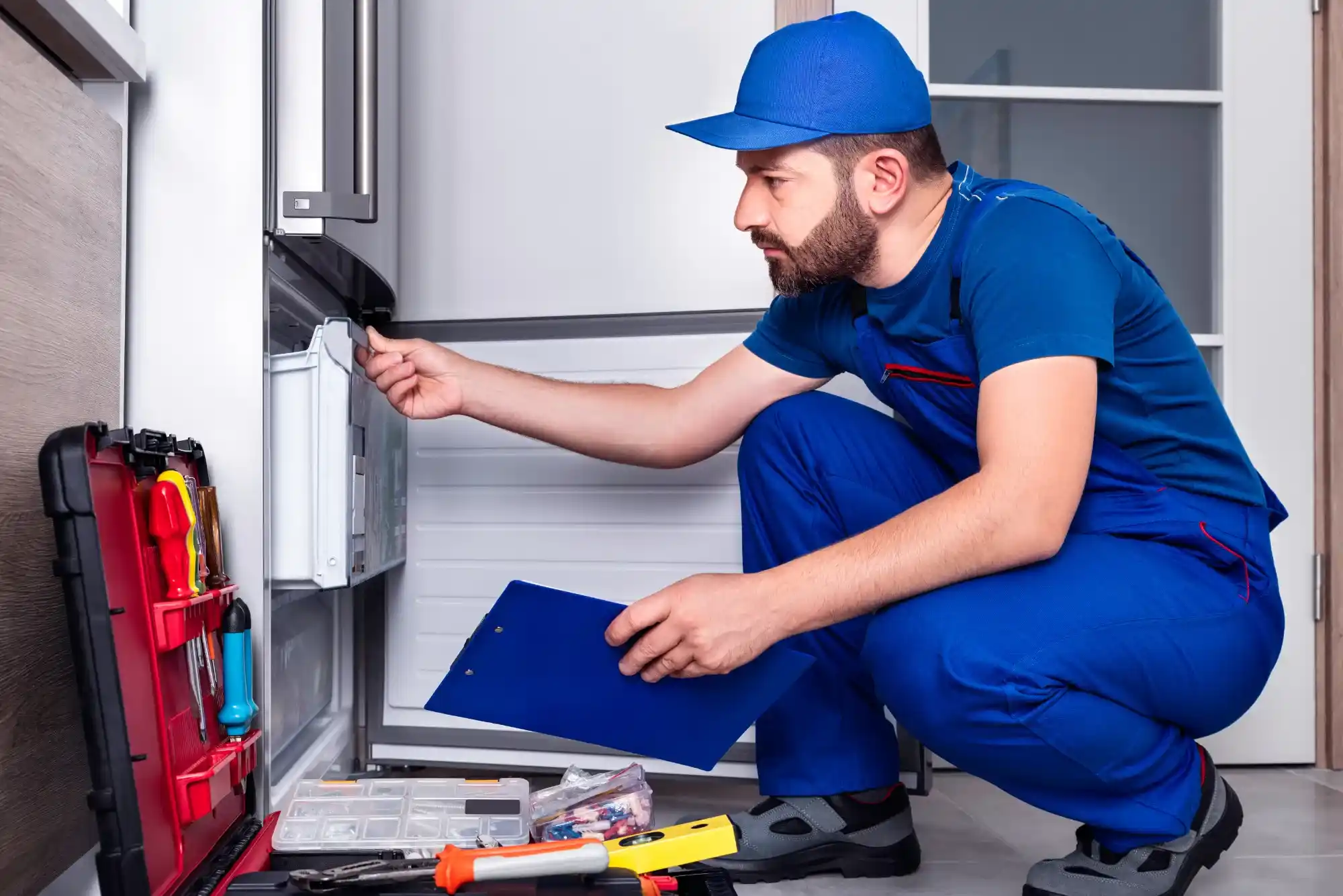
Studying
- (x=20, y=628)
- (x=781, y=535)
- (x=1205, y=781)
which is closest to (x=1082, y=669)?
(x=1205, y=781)

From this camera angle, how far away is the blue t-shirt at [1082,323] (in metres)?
1.06

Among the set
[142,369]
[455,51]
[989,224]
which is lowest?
[142,369]

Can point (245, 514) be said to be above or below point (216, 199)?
below

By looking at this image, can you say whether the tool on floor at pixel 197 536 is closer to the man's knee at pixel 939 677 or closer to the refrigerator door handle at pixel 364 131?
the refrigerator door handle at pixel 364 131

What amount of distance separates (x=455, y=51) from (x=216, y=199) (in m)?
0.66

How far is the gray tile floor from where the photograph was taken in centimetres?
123

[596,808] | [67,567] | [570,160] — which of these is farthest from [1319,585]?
[67,567]

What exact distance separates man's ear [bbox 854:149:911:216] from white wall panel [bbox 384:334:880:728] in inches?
18.7

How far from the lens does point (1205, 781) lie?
1.19m

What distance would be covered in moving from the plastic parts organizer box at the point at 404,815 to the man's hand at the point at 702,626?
269 millimetres

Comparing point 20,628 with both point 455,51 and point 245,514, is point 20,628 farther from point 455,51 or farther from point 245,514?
point 455,51

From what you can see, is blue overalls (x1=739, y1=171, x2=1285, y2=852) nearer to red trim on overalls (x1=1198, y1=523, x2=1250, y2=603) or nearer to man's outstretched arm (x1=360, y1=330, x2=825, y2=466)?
red trim on overalls (x1=1198, y1=523, x2=1250, y2=603)

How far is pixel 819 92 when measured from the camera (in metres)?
1.17

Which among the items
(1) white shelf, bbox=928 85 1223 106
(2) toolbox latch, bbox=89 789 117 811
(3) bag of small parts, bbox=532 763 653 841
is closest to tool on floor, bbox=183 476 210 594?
(2) toolbox latch, bbox=89 789 117 811
